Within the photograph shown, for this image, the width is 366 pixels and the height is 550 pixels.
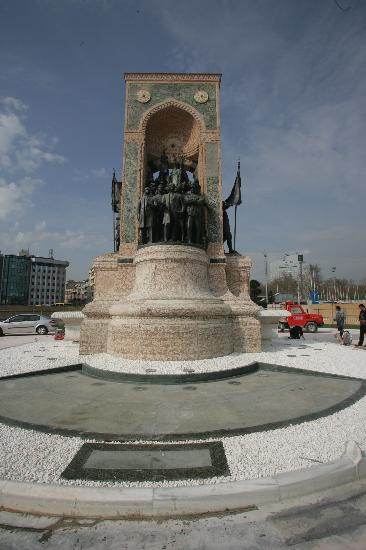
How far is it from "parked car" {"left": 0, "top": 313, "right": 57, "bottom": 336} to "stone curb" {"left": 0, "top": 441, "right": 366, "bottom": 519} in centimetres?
1883

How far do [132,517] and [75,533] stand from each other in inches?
15.8

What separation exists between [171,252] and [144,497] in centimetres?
730

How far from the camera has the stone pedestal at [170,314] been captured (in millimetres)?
7926

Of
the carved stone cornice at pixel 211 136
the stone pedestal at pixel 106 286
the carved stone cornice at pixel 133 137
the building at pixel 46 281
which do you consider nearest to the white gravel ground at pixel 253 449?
the stone pedestal at pixel 106 286

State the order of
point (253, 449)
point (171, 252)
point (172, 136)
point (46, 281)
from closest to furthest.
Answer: point (253, 449) < point (171, 252) < point (172, 136) < point (46, 281)

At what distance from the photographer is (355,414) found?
439cm

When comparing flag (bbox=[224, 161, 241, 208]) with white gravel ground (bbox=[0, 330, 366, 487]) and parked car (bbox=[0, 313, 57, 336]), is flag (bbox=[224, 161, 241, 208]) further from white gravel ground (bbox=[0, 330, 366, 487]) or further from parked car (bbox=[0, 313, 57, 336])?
parked car (bbox=[0, 313, 57, 336])

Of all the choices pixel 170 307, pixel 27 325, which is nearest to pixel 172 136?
pixel 170 307

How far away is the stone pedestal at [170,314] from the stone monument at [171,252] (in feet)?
0.08

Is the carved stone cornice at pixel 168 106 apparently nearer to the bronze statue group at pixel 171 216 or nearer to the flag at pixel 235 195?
the flag at pixel 235 195

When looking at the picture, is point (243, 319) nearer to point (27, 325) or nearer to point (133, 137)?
point (133, 137)

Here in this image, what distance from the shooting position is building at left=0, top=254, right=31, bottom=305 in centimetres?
10750

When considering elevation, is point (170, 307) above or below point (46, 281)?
below

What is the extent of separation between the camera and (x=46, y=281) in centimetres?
12338
